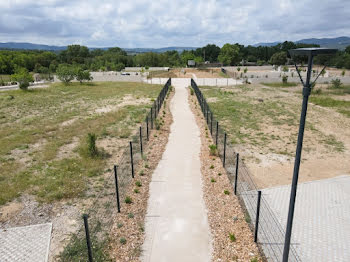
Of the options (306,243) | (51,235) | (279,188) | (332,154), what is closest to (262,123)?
(332,154)

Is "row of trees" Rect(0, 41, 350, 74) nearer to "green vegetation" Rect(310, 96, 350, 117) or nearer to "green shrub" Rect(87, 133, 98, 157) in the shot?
"green vegetation" Rect(310, 96, 350, 117)

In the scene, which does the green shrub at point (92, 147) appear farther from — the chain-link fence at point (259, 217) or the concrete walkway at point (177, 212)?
the chain-link fence at point (259, 217)

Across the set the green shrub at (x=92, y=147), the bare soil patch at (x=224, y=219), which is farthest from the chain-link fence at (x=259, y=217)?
the green shrub at (x=92, y=147)

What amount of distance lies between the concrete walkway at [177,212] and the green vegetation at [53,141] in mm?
2720

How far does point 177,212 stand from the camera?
7918 millimetres

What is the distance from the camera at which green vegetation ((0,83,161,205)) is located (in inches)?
381

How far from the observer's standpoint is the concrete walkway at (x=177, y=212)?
250 inches

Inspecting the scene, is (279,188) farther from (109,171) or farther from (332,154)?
(109,171)

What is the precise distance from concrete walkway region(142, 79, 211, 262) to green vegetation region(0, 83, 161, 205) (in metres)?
2.72

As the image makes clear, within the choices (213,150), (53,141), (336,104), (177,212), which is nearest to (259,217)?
(177,212)

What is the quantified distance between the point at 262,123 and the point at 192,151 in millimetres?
8005

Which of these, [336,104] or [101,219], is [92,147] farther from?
[336,104]

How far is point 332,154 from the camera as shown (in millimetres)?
12828

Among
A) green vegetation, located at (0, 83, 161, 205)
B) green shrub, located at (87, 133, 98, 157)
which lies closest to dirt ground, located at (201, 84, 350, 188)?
green vegetation, located at (0, 83, 161, 205)
